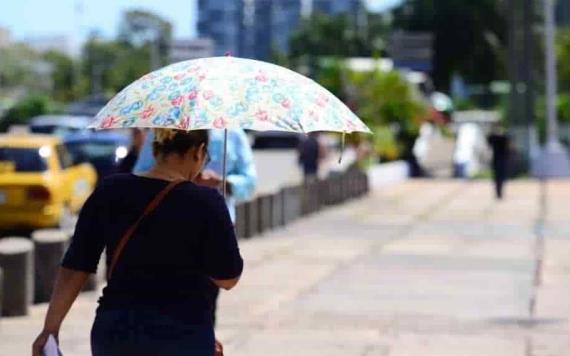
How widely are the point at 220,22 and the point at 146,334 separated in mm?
14139

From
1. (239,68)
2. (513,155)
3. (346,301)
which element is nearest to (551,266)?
(346,301)

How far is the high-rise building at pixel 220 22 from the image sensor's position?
1750cm

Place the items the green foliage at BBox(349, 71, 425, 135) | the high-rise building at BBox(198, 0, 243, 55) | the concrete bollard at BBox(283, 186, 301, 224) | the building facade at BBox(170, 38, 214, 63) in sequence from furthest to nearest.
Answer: the green foliage at BBox(349, 71, 425, 135), the concrete bollard at BBox(283, 186, 301, 224), the building facade at BBox(170, 38, 214, 63), the high-rise building at BBox(198, 0, 243, 55)

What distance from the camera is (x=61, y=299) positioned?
5.03 meters

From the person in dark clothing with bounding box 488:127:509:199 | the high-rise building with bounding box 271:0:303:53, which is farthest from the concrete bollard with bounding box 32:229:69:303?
the person in dark clothing with bounding box 488:127:509:199

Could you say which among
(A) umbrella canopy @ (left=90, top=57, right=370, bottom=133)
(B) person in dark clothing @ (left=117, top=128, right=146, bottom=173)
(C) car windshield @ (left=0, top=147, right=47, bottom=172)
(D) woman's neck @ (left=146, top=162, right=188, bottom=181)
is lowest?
(C) car windshield @ (left=0, top=147, right=47, bottom=172)

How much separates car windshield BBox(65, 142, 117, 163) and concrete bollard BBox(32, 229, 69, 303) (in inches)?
506

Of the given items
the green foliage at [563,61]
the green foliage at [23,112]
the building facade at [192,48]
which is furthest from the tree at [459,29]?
the building facade at [192,48]

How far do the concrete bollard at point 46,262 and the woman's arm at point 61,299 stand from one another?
754 centimetres

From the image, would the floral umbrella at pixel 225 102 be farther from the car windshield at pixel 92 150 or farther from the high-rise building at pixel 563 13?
the high-rise building at pixel 563 13

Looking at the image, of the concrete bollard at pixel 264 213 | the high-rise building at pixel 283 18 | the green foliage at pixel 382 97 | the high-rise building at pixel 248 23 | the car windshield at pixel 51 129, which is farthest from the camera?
the car windshield at pixel 51 129

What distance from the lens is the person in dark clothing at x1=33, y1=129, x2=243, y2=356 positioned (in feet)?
15.5

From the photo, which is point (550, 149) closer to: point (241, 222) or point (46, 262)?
point (241, 222)

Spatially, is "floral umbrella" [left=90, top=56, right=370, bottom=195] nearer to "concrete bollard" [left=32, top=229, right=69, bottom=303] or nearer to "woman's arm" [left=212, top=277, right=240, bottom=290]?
"woman's arm" [left=212, top=277, right=240, bottom=290]
